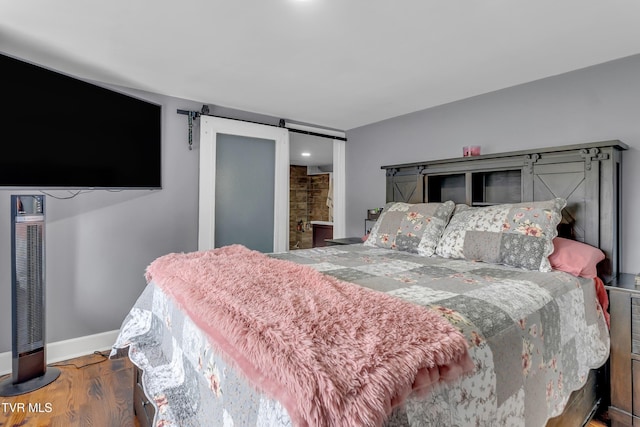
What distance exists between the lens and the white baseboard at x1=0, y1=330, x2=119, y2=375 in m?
2.39

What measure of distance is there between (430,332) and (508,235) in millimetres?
1496

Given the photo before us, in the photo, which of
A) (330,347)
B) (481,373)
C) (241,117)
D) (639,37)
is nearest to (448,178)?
(639,37)

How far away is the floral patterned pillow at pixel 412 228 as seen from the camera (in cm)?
252

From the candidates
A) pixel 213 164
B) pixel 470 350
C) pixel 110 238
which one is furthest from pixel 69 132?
pixel 470 350

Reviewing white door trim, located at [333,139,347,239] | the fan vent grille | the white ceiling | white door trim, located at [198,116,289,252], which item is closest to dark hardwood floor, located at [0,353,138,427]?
the fan vent grille

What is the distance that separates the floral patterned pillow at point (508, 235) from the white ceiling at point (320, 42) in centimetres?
106

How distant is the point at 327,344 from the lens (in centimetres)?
84

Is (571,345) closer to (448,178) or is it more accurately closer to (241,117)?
(448,178)

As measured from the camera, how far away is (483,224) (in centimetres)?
227

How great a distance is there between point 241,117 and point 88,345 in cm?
251

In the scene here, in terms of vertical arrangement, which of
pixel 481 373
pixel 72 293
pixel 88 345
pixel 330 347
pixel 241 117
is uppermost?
pixel 241 117

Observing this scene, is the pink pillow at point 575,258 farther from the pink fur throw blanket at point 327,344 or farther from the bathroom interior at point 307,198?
the bathroom interior at point 307,198

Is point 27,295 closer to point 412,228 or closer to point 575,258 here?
point 412,228
